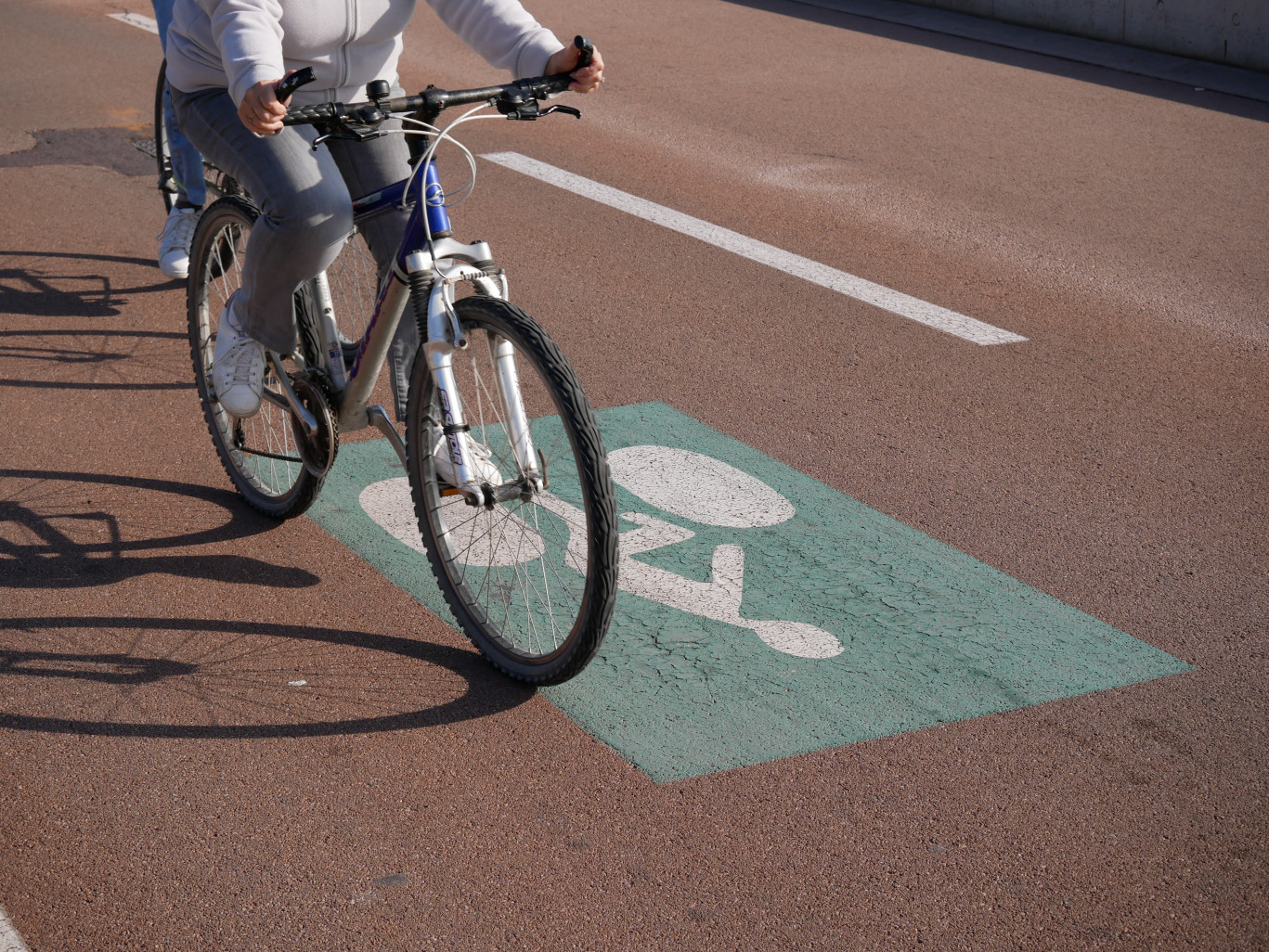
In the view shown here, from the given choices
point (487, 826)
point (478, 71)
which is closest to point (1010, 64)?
point (478, 71)

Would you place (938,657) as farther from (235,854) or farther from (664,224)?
(664,224)

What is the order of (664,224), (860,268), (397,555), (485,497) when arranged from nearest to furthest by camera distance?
(485,497) → (397,555) → (860,268) → (664,224)

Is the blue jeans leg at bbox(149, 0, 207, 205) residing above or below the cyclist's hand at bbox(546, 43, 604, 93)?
below

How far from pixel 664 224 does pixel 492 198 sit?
1084 millimetres

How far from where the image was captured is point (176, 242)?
6.70 metres

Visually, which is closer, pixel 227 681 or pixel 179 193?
pixel 227 681

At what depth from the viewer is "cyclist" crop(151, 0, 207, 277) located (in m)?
6.61

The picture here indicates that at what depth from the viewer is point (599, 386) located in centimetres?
568

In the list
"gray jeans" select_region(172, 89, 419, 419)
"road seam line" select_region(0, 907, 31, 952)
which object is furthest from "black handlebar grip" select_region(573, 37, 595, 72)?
"road seam line" select_region(0, 907, 31, 952)

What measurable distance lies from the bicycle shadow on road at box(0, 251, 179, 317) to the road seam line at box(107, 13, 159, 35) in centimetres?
693

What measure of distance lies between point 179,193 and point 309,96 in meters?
3.28

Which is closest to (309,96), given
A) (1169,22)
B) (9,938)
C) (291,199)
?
(291,199)

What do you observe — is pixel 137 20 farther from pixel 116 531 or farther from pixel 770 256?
pixel 116 531

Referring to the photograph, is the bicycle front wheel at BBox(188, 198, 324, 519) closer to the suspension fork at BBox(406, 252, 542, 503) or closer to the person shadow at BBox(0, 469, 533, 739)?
the person shadow at BBox(0, 469, 533, 739)
